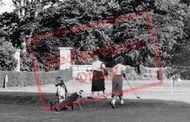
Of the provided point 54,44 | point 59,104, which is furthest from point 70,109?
point 54,44

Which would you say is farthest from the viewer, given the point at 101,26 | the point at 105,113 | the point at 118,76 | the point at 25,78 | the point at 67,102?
the point at 101,26

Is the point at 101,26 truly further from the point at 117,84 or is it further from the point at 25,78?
the point at 117,84

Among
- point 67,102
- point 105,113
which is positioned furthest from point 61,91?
point 105,113

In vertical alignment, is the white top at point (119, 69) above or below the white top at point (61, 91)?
above

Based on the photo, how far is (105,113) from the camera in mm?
17750

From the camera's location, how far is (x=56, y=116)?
1681 cm

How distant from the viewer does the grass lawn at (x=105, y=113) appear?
15.6 metres

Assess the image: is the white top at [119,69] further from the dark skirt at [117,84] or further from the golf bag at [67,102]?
the golf bag at [67,102]

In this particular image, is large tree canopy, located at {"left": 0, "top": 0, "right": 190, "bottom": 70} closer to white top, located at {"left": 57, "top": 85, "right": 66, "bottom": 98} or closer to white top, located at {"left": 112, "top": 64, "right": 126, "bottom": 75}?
white top, located at {"left": 112, "top": 64, "right": 126, "bottom": 75}

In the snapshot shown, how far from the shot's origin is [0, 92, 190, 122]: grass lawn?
15.6 meters

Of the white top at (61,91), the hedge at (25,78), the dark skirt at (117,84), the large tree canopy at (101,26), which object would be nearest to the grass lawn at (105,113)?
the dark skirt at (117,84)

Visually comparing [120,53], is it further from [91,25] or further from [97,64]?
[97,64]

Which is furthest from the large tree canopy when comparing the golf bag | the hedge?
the golf bag

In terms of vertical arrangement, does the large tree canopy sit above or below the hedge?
above
